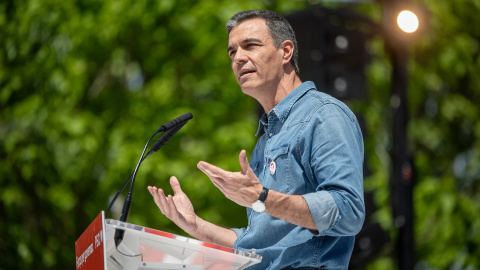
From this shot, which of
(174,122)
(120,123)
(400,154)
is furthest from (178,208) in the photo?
(120,123)

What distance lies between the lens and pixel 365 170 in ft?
19.6

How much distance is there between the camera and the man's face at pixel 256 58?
2727 millimetres

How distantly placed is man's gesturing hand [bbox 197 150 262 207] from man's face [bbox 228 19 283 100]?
0.61 m

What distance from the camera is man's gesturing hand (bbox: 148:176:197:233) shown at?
2.71 m

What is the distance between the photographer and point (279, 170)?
2.51 metres

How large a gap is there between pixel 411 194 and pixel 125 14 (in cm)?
417

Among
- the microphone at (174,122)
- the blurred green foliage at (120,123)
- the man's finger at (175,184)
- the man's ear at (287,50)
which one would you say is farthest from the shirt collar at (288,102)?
the blurred green foliage at (120,123)

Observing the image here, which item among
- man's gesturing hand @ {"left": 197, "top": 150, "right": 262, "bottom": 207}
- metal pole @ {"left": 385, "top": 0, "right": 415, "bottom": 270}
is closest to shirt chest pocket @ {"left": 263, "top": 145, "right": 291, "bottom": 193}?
man's gesturing hand @ {"left": 197, "top": 150, "right": 262, "bottom": 207}

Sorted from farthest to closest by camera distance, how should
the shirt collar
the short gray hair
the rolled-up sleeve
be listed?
the short gray hair → the shirt collar → the rolled-up sleeve

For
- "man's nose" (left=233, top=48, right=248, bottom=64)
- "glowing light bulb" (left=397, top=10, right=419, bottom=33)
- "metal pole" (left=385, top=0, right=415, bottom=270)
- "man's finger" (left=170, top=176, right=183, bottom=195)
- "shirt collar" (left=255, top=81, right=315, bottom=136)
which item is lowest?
"metal pole" (left=385, top=0, right=415, bottom=270)

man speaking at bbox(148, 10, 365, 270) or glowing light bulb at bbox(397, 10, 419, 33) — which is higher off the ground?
glowing light bulb at bbox(397, 10, 419, 33)

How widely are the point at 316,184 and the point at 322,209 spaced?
220 millimetres

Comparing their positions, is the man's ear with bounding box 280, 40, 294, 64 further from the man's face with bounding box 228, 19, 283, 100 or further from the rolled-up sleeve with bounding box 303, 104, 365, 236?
the rolled-up sleeve with bounding box 303, 104, 365, 236

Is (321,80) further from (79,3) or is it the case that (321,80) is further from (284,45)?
(79,3)
